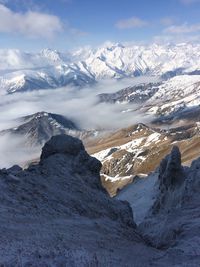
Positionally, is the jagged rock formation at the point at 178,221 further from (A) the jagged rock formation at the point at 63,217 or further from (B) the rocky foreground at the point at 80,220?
(A) the jagged rock formation at the point at 63,217

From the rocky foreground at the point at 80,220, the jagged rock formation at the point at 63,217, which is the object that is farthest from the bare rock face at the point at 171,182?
the jagged rock formation at the point at 63,217

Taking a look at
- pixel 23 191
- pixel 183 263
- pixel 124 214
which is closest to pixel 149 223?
pixel 124 214

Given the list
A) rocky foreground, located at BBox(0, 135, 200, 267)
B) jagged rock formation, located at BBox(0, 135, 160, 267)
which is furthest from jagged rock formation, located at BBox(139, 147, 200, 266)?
jagged rock formation, located at BBox(0, 135, 160, 267)

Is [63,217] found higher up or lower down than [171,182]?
higher up

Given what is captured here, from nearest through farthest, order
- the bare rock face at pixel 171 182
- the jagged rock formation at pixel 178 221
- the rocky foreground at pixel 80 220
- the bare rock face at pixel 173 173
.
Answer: the rocky foreground at pixel 80 220, the jagged rock formation at pixel 178 221, the bare rock face at pixel 171 182, the bare rock face at pixel 173 173

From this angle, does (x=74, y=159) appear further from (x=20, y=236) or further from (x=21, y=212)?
(x=20, y=236)

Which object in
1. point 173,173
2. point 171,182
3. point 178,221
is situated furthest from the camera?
point 173,173

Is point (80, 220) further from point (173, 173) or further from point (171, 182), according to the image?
point (173, 173)

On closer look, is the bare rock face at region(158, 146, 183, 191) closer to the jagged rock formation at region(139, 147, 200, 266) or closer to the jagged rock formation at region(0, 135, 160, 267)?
the jagged rock formation at region(139, 147, 200, 266)

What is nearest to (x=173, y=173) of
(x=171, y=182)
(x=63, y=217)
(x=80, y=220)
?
(x=171, y=182)
